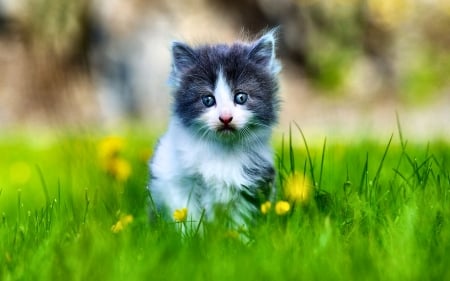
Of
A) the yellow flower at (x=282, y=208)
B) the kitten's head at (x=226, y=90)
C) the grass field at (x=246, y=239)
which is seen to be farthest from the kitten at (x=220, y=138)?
the yellow flower at (x=282, y=208)

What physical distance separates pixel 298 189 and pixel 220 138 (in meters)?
0.36

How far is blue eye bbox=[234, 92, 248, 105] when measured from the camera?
3238mm

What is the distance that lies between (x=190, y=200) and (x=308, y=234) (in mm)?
639

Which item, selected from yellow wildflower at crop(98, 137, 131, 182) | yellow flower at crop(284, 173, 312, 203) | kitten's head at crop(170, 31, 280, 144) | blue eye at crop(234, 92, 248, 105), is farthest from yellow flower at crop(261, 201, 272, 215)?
yellow wildflower at crop(98, 137, 131, 182)

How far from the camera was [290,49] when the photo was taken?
11.1 metres

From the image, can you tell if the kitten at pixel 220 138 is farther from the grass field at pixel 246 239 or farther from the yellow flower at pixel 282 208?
the yellow flower at pixel 282 208

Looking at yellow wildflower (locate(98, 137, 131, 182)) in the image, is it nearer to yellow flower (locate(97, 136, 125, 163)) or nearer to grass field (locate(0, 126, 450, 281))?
yellow flower (locate(97, 136, 125, 163))

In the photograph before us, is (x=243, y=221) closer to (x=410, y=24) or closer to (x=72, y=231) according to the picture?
(x=72, y=231)

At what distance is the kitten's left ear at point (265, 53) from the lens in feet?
11.1

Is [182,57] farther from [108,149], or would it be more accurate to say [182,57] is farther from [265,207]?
[265,207]

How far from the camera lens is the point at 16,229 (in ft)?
9.47

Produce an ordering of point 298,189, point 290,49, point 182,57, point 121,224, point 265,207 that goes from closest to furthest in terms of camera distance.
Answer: point 121,224 < point 265,207 < point 298,189 < point 182,57 < point 290,49

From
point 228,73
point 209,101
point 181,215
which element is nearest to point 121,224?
point 181,215

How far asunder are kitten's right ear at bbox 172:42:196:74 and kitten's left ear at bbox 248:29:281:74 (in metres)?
0.23
